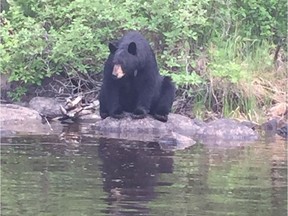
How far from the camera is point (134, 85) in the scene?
1161cm

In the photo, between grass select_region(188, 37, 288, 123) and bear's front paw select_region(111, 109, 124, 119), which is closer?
bear's front paw select_region(111, 109, 124, 119)

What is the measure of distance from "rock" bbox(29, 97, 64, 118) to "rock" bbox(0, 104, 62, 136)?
90cm

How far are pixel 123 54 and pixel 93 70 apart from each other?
2.93 m

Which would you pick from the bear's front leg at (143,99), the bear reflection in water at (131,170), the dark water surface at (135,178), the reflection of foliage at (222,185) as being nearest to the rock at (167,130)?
the bear's front leg at (143,99)

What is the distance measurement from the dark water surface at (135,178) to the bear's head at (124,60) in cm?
102

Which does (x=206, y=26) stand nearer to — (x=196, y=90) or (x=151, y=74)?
(x=196, y=90)

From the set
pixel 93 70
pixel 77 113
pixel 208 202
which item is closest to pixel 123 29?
pixel 93 70

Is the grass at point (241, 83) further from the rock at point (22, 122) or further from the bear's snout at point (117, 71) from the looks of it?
the rock at point (22, 122)

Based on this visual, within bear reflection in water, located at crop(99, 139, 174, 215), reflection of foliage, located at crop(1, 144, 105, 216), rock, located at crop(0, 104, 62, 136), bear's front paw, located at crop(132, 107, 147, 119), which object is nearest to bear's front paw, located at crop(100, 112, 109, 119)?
bear's front paw, located at crop(132, 107, 147, 119)

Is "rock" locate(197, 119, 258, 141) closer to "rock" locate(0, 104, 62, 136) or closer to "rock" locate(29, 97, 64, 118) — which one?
"rock" locate(0, 104, 62, 136)

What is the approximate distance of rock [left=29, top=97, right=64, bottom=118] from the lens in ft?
42.7

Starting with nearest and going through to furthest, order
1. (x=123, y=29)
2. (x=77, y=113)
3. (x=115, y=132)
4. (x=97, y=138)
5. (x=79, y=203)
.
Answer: (x=79, y=203) → (x=97, y=138) → (x=115, y=132) → (x=77, y=113) → (x=123, y=29)

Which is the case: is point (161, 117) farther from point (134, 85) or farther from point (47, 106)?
point (47, 106)

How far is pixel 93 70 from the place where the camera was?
1398 centimetres
